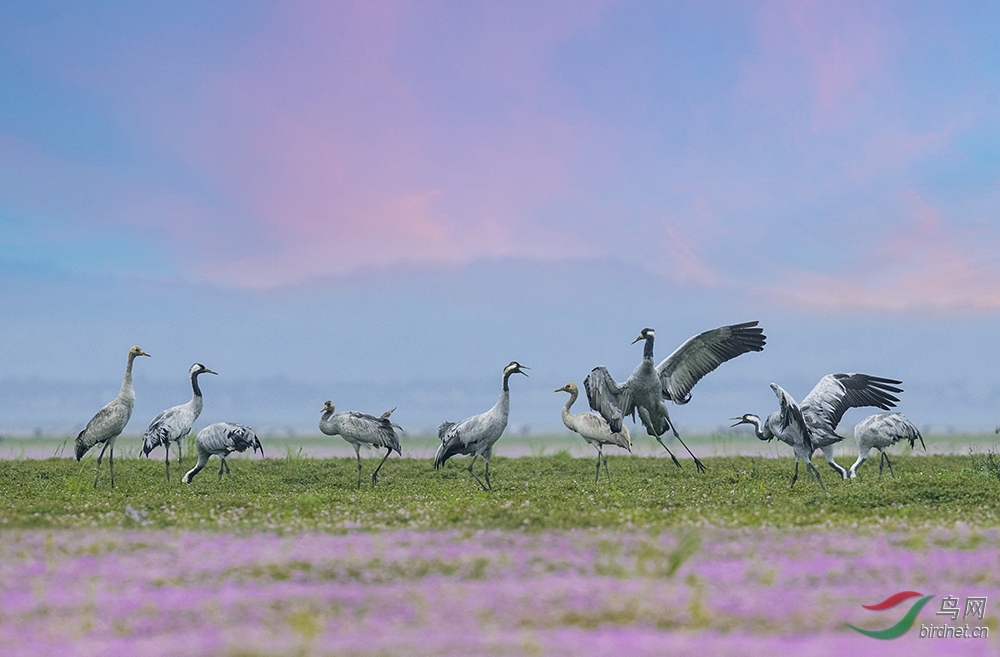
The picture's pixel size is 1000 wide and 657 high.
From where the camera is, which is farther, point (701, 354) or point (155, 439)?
point (155, 439)

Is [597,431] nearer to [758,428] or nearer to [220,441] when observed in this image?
[758,428]

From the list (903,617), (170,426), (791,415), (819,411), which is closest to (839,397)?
(819,411)

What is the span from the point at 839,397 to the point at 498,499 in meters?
8.56

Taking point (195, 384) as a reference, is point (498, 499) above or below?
below

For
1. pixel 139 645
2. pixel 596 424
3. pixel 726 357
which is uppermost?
pixel 726 357

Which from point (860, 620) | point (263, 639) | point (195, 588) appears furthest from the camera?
point (195, 588)

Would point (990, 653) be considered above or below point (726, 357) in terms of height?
below

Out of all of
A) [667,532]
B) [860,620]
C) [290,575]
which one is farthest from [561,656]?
[667,532]

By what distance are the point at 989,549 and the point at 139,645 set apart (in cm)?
885

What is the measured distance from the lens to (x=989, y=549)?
32.1 ft

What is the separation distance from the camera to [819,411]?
18.8 meters

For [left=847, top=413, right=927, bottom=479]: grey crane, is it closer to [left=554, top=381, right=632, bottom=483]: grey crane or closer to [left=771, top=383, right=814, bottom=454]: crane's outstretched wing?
[left=771, top=383, right=814, bottom=454]: crane's outstretched wing

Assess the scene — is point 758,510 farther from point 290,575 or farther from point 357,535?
point 290,575

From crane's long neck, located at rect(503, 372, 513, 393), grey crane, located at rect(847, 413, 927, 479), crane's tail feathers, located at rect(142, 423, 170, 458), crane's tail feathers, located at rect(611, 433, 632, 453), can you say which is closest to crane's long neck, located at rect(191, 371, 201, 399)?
crane's tail feathers, located at rect(142, 423, 170, 458)
